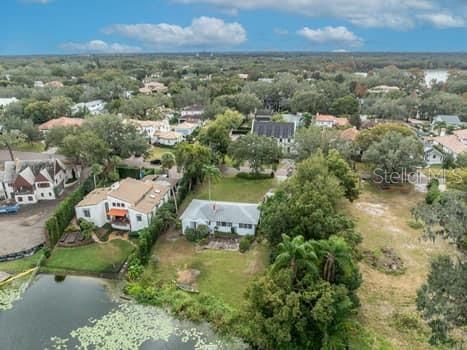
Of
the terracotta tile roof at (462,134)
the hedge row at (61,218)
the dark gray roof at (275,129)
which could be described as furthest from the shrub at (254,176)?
the terracotta tile roof at (462,134)

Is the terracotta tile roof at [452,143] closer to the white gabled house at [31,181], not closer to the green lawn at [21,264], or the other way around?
the white gabled house at [31,181]

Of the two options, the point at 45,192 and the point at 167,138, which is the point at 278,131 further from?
the point at 45,192

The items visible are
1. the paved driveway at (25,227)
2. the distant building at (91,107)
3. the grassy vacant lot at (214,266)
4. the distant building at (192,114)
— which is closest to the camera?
the grassy vacant lot at (214,266)

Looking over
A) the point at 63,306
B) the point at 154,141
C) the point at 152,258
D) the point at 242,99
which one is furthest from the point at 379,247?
the point at 242,99

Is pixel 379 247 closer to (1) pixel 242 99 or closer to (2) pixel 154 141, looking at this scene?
(2) pixel 154 141

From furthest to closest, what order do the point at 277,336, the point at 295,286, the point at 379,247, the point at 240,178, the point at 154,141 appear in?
the point at 154,141
the point at 240,178
the point at 379,247
the point at 295,286
the point at 277,336

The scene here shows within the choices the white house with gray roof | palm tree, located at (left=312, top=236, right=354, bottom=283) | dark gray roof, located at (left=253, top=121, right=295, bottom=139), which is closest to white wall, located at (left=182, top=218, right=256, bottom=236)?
the white house with gray roof
